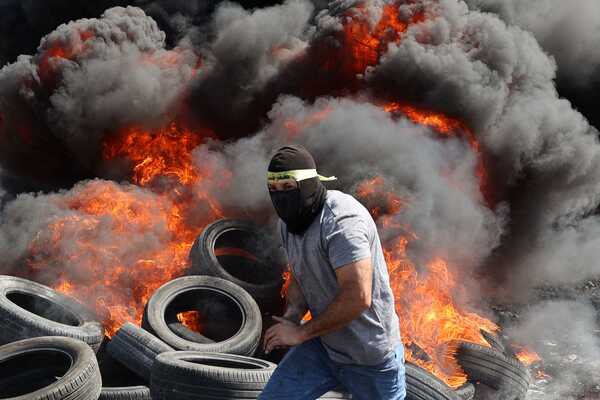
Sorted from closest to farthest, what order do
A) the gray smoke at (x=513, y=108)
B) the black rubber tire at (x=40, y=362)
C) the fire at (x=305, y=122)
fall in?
the black rubber tire at (x=40, y=362)
the fire at (x=305, y=122)
the gray smoke at (x=513, y=108)

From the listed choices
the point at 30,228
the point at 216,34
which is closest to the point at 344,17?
the point at 216,34

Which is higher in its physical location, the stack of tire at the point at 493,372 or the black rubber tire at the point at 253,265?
the black rubber tire at the point at 253,265

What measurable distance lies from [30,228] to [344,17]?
26.6ft

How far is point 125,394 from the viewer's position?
549 centimetres

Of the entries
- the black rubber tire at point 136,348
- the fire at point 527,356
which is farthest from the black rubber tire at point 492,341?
the black rubber tire at point 136,348

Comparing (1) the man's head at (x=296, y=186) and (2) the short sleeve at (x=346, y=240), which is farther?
(1) the man's head at (x=296, y=186)

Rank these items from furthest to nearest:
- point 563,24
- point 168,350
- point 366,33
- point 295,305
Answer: point 563,24 < point 366,33 < point 168,350 < point 295,305

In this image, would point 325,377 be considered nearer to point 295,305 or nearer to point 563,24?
point 295,305

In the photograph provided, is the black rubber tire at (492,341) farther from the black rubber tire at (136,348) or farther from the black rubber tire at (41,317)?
the black rubber tire at (41,317)

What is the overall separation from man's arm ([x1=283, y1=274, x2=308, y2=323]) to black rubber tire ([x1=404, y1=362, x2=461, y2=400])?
Result: 2792 millimetres

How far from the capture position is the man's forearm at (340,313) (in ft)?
8.69

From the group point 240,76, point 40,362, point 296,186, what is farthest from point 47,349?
point 240,76

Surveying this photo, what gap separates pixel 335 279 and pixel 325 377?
0.73 meters

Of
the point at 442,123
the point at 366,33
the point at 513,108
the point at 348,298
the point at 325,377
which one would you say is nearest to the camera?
the point at 348,298
